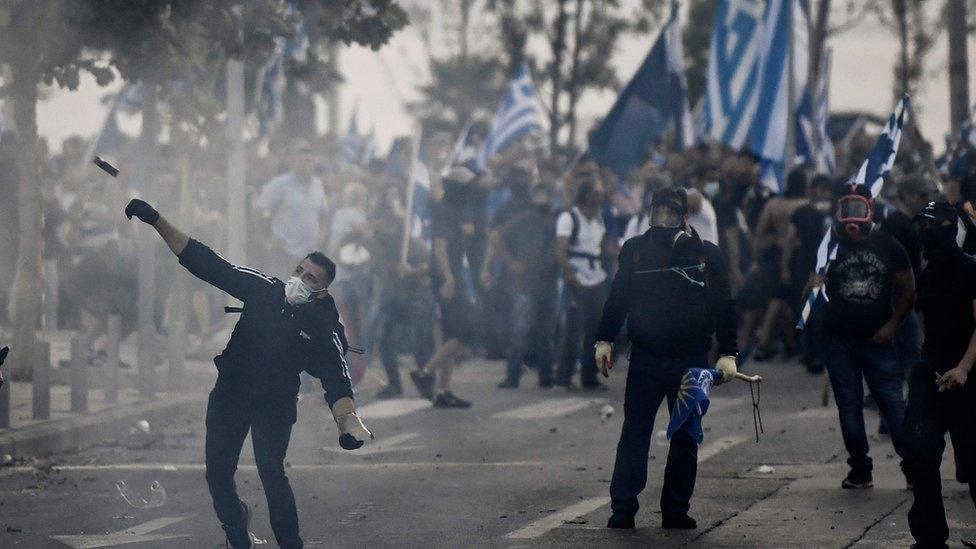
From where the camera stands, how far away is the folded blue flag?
8.74 meters

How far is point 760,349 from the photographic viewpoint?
18.4 meters

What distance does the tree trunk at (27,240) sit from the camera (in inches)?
587

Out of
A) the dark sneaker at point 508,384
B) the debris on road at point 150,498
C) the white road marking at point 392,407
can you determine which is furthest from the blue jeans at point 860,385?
the dark sneaker at point 508,384

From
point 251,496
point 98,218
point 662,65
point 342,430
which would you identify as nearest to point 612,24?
point 662,65

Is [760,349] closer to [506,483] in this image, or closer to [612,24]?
[506,483]

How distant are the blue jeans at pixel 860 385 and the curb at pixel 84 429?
4983mm

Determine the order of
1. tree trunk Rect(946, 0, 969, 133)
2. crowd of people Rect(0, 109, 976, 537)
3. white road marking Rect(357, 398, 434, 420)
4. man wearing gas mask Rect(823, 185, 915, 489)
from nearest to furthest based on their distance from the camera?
man wearing gas mask Rect(823, 185, 915, 489)
white road marking Rect(357, 398, 434, 420)
crowd of people Rect(0, 109, 976, 537)
tree trunk Rect(946, 0, 969, 133)

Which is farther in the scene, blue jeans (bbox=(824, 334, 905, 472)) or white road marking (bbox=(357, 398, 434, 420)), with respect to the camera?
white road marking (bbox=(357, 398, 434, 420))

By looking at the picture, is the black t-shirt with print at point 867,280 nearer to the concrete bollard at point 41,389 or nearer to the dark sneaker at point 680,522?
the dark sneaker at point 680,522

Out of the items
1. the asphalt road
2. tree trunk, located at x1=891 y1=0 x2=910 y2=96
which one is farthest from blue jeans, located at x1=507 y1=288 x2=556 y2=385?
tree trunk, located at x1=891 y1=0 x2=910 y2=96

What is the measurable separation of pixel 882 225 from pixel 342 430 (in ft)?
14.1

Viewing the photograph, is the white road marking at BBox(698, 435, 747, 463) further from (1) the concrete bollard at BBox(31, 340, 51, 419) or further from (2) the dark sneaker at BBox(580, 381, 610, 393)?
(1) the concrete bollard at BBox(31, 340, 51, 419)

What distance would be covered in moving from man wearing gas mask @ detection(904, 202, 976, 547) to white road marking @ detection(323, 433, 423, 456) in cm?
478

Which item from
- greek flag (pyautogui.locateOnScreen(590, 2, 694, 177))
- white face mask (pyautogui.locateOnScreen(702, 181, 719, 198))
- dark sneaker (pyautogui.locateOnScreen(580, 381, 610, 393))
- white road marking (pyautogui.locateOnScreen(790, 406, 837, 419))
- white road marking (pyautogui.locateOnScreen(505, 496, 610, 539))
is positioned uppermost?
greek flag (pyautogui.locateOnScreen(590, 2, 694, 177))
